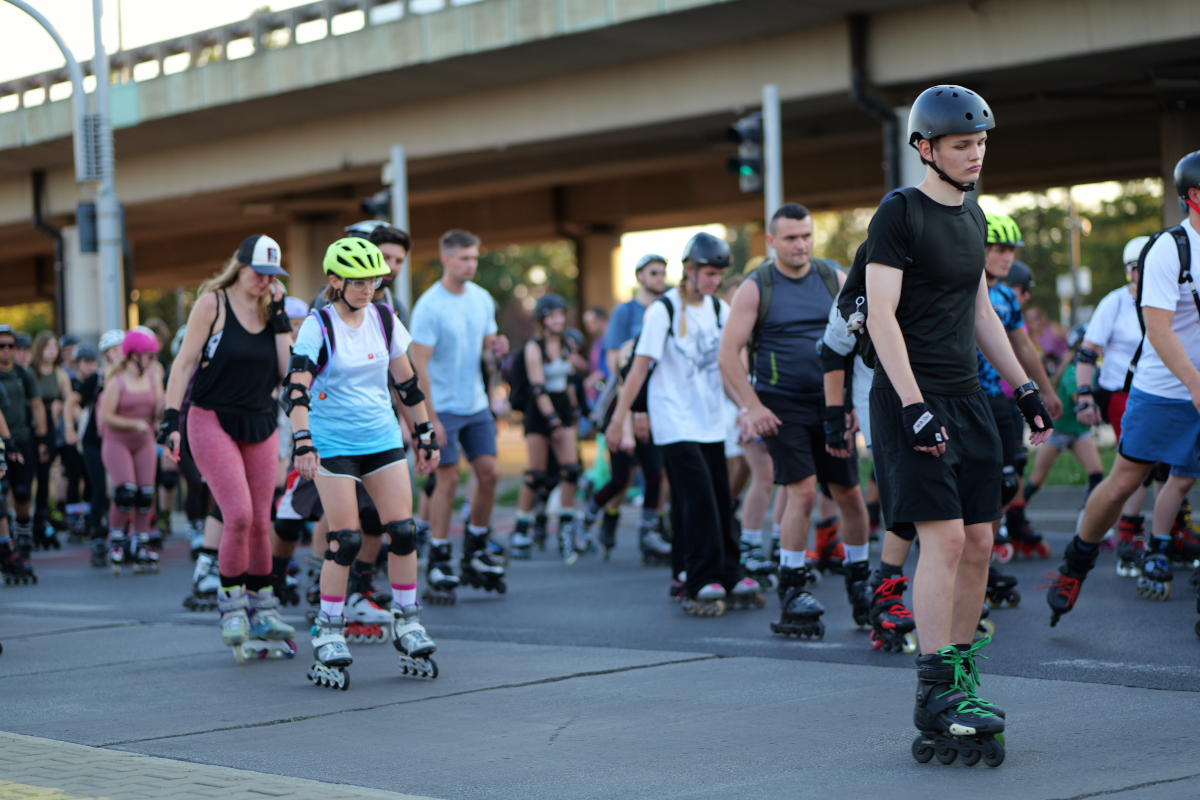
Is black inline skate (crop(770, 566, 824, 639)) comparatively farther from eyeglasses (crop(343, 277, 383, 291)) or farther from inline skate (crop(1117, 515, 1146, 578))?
inline skate (crop(1117, 515, 1146, 578))

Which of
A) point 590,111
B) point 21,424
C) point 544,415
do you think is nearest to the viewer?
point 544,415

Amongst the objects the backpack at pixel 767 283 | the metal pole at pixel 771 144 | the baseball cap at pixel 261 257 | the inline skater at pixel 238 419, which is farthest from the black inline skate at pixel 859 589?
the metal pole at pixel 771 144

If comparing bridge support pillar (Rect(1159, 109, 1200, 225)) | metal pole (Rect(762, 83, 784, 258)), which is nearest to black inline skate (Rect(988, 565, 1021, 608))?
metal pole (Rect(762, 83, 784, 258))

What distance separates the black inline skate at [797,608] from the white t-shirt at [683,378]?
4.03 feet

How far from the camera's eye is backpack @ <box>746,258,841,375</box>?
779cm

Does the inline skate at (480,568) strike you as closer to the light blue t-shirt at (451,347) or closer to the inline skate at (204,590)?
the light blue t-shirt at (451,347)

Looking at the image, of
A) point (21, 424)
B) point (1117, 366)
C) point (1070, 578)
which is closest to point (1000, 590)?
point (1070, 578)

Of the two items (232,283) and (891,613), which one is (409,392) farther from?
(891,613)

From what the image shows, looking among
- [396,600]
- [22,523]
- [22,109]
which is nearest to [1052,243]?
[22,109]

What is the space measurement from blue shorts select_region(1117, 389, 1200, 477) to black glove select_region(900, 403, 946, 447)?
94.5 inches

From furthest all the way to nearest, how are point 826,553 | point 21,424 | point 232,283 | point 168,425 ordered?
point 21,424 < point 826,553 < point 232,283 < point 168,425

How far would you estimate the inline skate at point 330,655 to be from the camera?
6.36 meters

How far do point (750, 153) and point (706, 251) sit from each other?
7884mm

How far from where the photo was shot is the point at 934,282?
15.9ft
